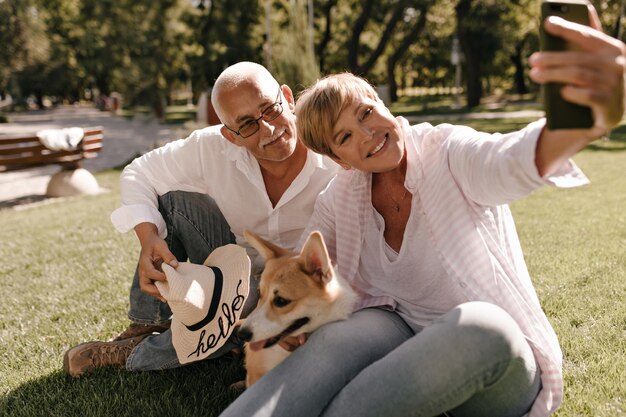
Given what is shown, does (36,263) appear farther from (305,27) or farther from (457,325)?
(305,27)

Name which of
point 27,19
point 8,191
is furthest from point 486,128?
point 27,19

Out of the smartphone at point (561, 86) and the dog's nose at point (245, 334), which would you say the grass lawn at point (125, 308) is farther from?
the smartphone at point (561, 86)

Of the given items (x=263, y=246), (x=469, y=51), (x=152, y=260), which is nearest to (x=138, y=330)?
(x=152, y=260)

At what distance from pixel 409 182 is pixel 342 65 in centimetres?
3279

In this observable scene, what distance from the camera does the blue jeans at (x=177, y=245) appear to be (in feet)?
9.69

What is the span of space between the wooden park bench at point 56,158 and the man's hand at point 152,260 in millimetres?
7394

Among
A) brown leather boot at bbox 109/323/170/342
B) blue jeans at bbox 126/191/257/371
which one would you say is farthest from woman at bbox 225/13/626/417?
brown leather boot at bbox 109/323/170/342

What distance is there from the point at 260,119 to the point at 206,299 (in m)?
0.92

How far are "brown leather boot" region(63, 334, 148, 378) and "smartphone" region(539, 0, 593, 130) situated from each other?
257cm

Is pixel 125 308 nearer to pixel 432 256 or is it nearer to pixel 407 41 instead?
pixel 432 256

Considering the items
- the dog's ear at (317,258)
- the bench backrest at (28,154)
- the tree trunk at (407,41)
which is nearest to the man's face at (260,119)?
the dog's ear at (317,258)

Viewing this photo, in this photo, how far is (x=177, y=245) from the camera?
315 cm

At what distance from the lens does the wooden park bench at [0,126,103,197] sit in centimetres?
910

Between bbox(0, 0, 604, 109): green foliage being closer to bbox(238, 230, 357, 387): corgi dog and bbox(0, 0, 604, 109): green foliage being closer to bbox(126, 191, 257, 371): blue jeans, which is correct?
bbox(126, 191, 257, 371): blue jeans
